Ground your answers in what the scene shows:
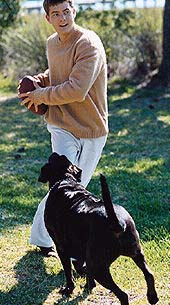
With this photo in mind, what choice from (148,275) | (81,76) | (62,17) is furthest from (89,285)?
(62,17)

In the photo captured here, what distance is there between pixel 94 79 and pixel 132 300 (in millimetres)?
1646

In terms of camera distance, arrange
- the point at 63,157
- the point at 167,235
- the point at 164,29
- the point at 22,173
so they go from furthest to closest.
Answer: the point at 164,29 → the point at 22,173 → the point at 167,235 → the point at 63,157

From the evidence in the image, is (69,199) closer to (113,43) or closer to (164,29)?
(164,29)

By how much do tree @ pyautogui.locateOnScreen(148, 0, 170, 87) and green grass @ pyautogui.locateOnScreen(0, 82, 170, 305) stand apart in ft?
3.45

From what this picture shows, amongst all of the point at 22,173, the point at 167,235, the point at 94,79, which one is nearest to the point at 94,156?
the point at 94,79

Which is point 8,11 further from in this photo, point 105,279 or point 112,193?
point 105,279

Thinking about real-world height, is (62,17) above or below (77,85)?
above

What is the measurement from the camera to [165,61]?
14.3 metres

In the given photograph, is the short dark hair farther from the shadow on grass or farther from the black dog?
the shadow on grass

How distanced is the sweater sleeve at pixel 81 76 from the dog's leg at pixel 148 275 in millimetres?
1302

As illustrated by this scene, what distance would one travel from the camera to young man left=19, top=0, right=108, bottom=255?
4352mm

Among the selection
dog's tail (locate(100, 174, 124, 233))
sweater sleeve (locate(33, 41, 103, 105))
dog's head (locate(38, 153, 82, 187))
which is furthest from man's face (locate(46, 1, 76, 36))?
dog's tail (locate(100, 174, 124, 233))

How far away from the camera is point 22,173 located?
7.87 meters

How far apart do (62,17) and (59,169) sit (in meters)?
1.14
